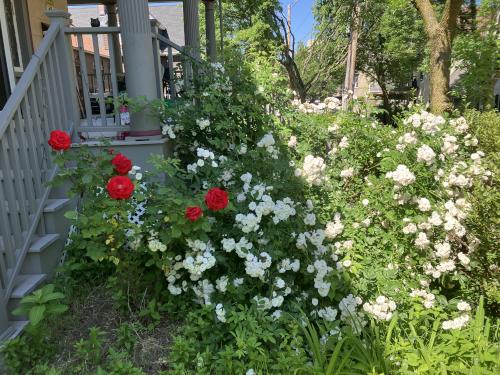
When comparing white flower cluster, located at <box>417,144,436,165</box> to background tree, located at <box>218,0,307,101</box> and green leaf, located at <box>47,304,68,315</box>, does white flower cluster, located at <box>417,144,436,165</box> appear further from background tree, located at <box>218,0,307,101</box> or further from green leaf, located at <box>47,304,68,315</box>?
background tree, located at <box>218,0,307,101</box>

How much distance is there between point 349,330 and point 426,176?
1.72 meters

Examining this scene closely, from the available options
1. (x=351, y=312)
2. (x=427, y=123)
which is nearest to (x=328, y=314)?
(x=351, y=312)

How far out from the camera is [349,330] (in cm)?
249

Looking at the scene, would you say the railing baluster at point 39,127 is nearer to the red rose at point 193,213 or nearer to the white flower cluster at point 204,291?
the red rose at point 193,213

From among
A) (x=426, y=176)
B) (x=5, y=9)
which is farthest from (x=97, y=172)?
(x=5, y=9)

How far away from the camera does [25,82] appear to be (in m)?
2.87

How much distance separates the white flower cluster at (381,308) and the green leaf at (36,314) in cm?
→ 189

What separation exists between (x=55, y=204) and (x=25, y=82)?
2.90 feet

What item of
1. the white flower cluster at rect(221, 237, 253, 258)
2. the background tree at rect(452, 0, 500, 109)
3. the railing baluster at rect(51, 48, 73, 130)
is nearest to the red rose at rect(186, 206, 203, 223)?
the white flower cluster at rect(221, 237, 253, 258)

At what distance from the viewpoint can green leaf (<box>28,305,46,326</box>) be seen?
1974mm

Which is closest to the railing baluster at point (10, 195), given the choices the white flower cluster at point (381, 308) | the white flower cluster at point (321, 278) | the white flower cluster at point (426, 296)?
the white flower cluster at point (321, 278)

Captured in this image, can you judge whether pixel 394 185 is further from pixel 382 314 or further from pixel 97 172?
pixel 97 172

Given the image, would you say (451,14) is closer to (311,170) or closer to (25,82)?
(311,170)

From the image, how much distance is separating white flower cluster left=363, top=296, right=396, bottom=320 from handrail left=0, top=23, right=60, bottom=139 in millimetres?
2510
